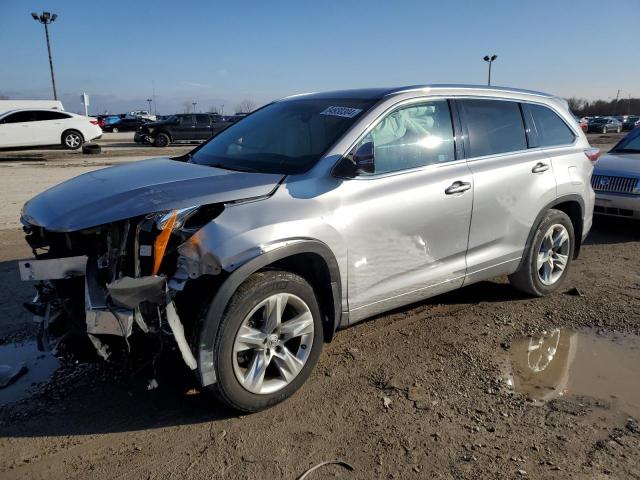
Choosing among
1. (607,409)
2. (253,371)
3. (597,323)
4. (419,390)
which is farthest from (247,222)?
(597,323)

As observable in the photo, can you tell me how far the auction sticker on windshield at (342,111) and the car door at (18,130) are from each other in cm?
1884

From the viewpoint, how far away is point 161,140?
83.5 ft

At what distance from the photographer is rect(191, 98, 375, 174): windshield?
3.52 metres

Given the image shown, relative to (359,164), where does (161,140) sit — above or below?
above

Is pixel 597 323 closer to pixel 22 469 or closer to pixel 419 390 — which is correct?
pixel 419 390

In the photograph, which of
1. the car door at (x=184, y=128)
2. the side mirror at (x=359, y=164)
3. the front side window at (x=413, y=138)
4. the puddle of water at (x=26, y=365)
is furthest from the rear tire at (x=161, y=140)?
the side mirror at (x=359, y=164)

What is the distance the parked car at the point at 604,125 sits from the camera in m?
45.4

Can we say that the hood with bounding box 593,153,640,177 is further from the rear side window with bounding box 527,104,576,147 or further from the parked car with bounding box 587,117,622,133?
the parked car with bounding box 587,117,622,133

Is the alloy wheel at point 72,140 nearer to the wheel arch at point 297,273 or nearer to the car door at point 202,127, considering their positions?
the car door at point 202,127

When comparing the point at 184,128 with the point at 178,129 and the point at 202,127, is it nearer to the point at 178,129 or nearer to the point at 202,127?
the point at 178,129

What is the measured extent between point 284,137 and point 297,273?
1.13 m

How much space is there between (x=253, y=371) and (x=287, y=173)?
125 centimetres

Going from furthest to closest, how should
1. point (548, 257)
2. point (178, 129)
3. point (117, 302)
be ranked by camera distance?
point (178, 129)
point (548, 257)
point (117, 302)

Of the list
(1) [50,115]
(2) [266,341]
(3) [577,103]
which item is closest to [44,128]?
(1) [50,115]
